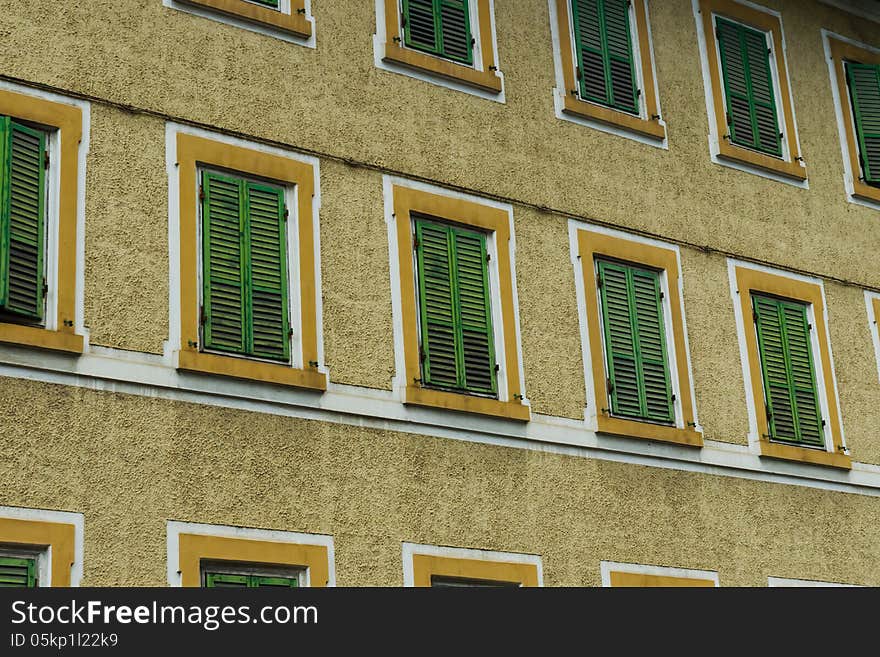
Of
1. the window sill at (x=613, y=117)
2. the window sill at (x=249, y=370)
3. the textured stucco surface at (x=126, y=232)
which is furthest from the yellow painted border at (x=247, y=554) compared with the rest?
the window sill at (x=613, y=117)

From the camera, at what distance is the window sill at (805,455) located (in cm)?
1612

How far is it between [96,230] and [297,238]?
5.77ft

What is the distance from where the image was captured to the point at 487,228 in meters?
14.9

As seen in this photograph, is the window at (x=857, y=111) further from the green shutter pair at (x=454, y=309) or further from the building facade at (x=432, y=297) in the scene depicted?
the green shutter pair at (x=454, y=309)

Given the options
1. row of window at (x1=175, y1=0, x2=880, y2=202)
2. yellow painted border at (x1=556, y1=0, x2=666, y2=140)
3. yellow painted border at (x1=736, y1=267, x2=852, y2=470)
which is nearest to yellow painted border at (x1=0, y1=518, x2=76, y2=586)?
row of window at (x1=175, y1=0, x2=880, y2=202)

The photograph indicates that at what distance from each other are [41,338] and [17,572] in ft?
5.40

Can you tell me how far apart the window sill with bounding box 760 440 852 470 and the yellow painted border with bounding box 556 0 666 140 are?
3153 millimetres

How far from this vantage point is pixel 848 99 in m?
18.7

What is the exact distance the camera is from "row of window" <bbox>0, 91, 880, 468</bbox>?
12.5 meters

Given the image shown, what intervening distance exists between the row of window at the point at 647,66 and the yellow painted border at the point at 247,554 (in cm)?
438

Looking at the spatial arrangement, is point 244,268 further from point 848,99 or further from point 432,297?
point 848,99

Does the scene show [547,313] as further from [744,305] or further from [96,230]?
[96,230]

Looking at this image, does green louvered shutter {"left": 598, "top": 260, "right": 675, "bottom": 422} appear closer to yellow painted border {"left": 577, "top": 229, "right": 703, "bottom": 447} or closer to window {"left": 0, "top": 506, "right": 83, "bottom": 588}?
yellow painted border {"left": 577, "top": 229, "right": 703, "bottom": 447}

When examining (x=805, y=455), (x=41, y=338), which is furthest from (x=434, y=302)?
(x=805, y=455)
